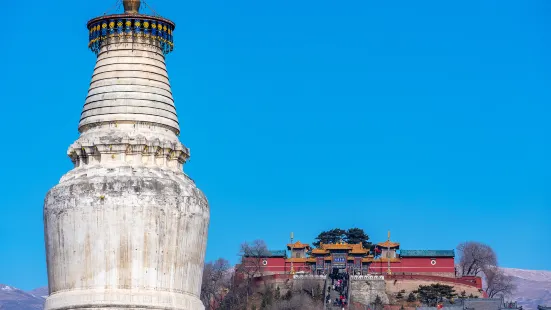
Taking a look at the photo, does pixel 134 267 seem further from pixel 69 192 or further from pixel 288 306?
pixel 288 306

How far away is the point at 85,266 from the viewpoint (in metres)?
26.8

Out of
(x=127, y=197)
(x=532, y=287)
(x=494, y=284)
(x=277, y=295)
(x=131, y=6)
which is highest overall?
(x=532, y=287)

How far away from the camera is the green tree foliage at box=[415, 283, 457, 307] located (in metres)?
77.9

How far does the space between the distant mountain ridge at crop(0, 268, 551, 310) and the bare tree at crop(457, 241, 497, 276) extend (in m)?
9.19

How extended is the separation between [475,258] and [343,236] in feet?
31.8

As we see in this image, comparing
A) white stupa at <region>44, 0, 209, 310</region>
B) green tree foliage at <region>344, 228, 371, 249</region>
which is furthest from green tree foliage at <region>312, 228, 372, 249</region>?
white stupa at <region>44, 0, 209, 310</region>

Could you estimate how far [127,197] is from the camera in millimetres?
27172

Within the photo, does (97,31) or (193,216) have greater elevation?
(97,31)

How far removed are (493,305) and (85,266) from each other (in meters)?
47.5

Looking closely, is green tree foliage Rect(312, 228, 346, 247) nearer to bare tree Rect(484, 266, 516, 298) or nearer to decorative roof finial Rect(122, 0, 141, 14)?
bare tree Rect(484, 266, 516, 298)

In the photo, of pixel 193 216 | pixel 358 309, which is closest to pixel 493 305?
pixel 358 309

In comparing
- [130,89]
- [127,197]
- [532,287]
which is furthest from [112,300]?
[532,287]

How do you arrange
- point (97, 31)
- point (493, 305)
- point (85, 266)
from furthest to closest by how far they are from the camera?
point (493, 305)
point (97, 31)
point (85, 266)

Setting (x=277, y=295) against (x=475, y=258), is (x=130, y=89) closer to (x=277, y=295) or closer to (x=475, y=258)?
(x=277, y=295)
